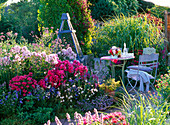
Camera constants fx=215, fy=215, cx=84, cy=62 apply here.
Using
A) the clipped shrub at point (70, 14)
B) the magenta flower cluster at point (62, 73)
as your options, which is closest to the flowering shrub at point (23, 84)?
the magenta flower cluster at point (62, 73)

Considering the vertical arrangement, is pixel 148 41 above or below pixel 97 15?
below

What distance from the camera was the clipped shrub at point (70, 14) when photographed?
27.0 feet

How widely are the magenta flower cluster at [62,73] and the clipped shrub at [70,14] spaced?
3.62 meters

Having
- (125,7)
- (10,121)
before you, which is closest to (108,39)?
(10,121)

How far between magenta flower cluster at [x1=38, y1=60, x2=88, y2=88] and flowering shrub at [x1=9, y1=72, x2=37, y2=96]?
0.20 meters

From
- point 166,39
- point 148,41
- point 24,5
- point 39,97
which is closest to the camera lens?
point 39,97

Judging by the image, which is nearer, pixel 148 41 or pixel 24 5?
pixel 148 41

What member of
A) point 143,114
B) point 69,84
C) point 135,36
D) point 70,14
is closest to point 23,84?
point 69,84

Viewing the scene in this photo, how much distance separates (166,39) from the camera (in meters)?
7.76

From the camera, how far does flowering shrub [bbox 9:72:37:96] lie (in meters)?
4.16

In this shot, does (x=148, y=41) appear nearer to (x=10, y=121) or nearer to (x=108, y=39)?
(x=108, y=39)

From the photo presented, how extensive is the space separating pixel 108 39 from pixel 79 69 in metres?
3.23

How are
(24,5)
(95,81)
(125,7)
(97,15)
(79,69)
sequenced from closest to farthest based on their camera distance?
1. (79,69)
2. (95,81)
3. (97,15)
4. (125,7)
5. (24,5)

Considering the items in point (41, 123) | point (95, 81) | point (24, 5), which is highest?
point (24, 5)
